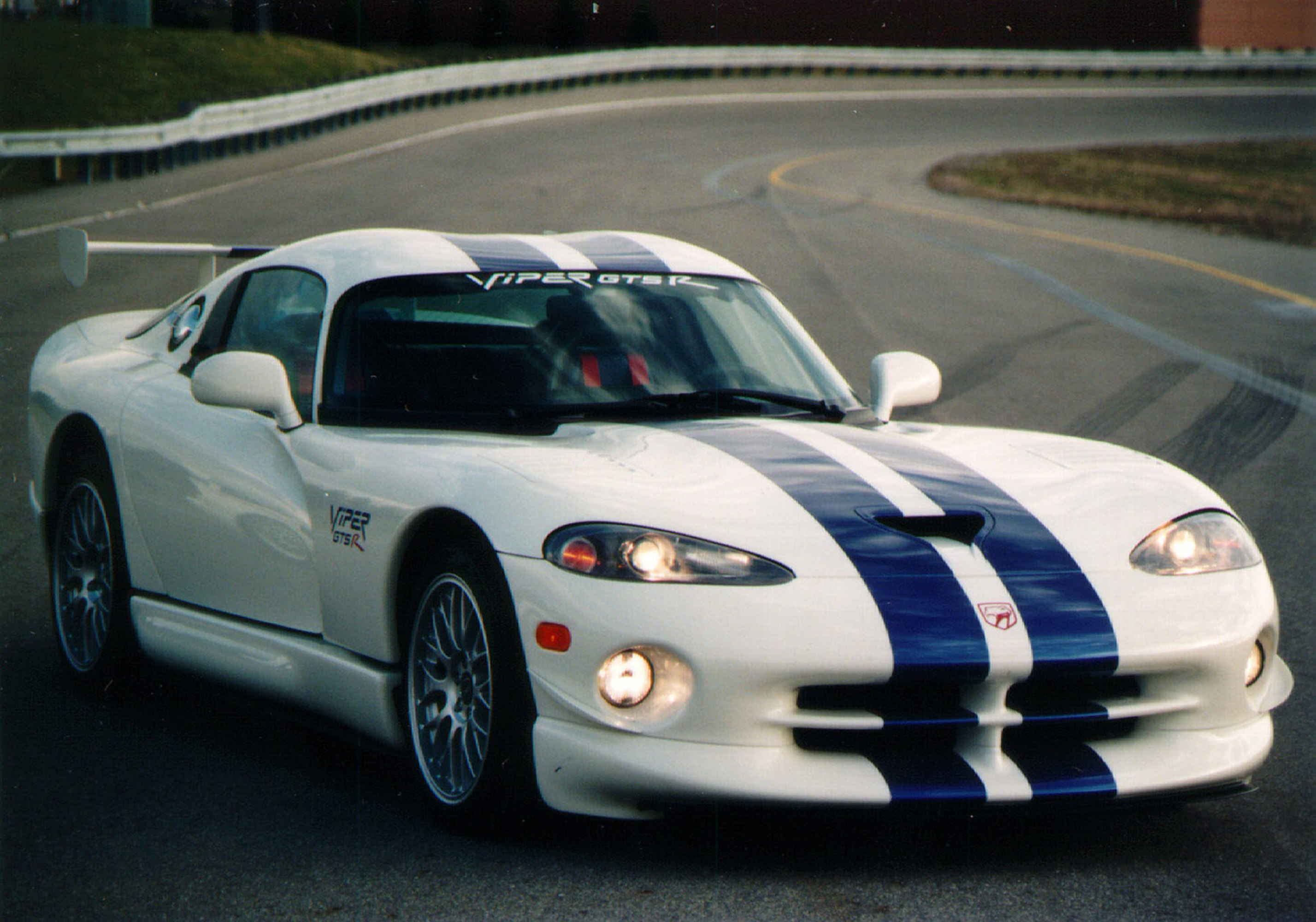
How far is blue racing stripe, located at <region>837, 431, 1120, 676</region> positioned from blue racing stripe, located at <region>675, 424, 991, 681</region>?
0.13m

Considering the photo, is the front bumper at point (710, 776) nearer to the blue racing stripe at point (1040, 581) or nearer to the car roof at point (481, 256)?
the blue racing stripe at point (1040, 581)

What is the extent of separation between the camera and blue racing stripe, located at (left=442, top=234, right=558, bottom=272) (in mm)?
5109

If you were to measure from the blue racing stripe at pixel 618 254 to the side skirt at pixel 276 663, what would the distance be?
1394 mm

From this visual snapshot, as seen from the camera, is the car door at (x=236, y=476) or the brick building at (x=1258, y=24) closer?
the car door at (x=236, y=476)

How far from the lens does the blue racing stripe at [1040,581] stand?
3.81 metres

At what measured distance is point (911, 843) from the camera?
405cm

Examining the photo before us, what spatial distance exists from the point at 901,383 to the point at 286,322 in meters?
1.83

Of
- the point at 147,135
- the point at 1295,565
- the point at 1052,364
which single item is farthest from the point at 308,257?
the point at 147,135

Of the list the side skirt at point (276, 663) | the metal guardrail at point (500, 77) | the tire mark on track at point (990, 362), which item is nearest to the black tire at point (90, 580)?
the side skirt at point (276, 663)

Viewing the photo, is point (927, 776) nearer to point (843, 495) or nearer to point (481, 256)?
point (843, 495)

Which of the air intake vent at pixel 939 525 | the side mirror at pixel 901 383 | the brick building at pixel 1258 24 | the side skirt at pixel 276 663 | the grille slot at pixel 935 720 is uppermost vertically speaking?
the brick building at pixel 1258 24

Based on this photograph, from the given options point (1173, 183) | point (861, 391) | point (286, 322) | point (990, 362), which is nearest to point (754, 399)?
point (286, 322)

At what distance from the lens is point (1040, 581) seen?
12.9 feet

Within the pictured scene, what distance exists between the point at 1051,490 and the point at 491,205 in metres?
17.3
